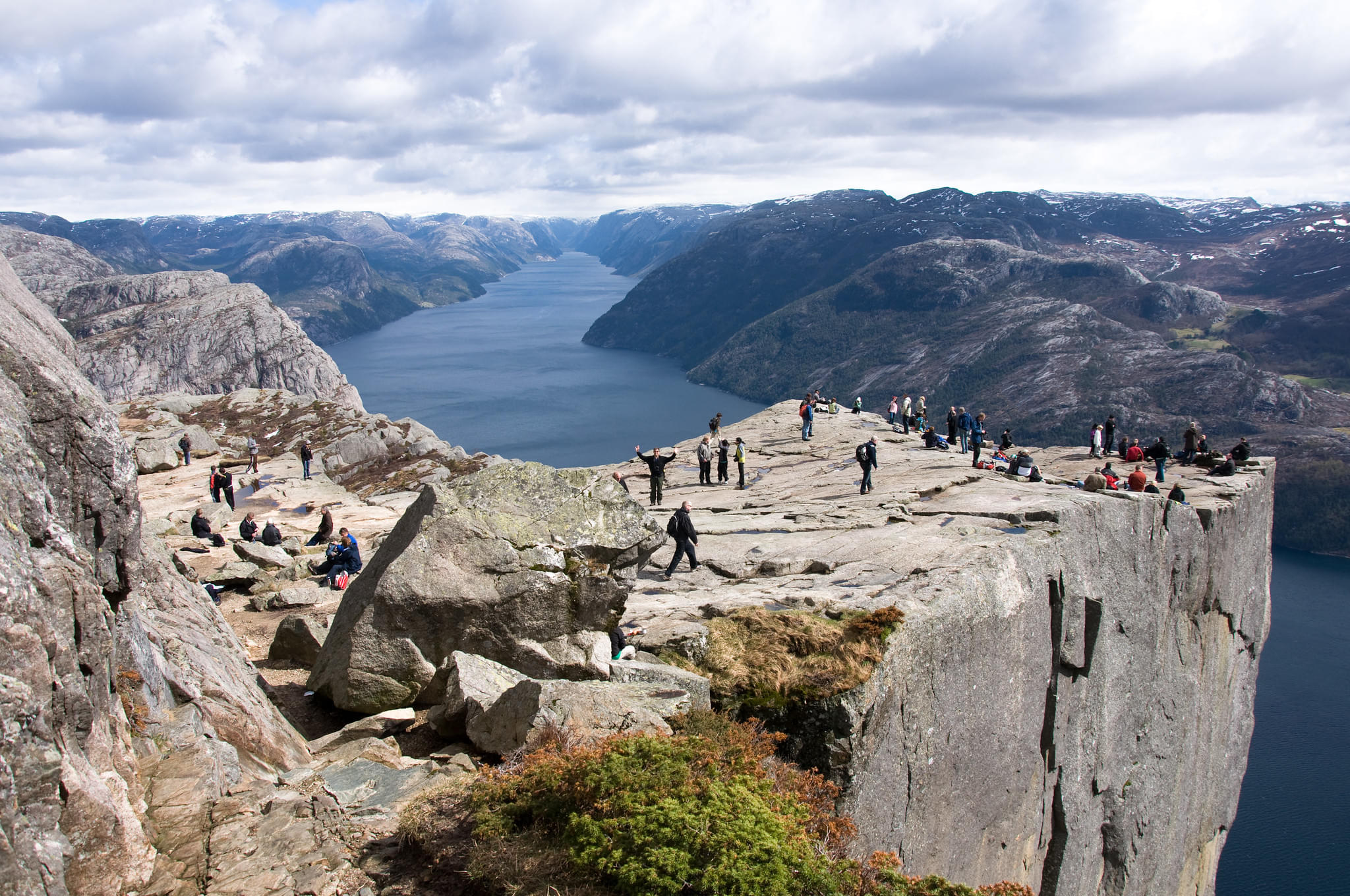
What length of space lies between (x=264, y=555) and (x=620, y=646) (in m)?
16.0

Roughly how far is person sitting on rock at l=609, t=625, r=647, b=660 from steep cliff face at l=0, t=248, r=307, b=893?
535cm

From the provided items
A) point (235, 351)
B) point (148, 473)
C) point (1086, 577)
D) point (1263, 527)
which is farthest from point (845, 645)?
point (235, 351)

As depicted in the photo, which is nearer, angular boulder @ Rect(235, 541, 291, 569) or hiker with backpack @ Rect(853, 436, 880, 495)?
angular boulder @ Rect(235, 541, 291, 569)

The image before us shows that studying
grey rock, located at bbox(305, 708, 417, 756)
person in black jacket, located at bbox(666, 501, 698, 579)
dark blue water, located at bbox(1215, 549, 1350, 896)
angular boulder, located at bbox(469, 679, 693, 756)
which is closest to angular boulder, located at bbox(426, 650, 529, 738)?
angular boulder, located at bbox(469, 679, 693, 756)

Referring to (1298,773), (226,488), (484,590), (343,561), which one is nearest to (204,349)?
(226,488)

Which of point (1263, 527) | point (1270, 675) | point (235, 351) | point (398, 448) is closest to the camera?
point (1263, 527)

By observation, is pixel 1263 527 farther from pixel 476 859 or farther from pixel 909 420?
pixel 476 859

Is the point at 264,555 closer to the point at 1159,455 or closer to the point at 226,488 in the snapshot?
the point at 226,488

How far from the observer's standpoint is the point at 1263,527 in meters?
40.2

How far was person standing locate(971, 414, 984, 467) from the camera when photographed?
35625mm

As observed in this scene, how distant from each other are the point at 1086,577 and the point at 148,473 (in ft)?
178

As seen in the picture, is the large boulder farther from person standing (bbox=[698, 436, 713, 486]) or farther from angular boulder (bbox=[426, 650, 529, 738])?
person standing (bbox=[698, 436, 713, 486])

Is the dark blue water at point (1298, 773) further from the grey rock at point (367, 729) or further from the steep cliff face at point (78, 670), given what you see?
the steep cliff face at point (78, 670)

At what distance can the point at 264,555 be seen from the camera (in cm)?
2527
